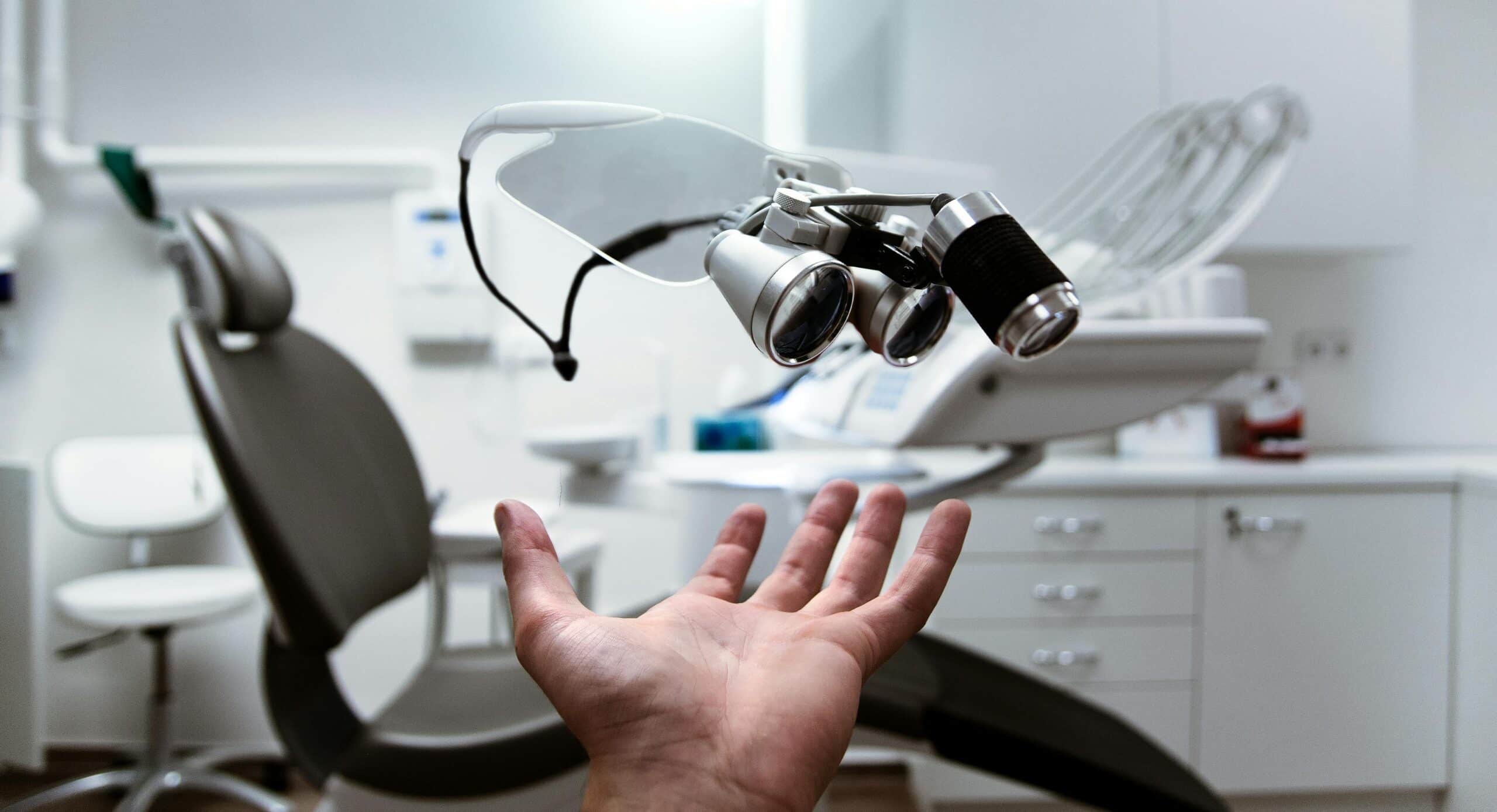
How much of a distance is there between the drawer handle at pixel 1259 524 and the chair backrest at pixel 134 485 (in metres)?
1.66

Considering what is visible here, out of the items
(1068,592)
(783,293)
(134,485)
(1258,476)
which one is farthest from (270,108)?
(1258,476)

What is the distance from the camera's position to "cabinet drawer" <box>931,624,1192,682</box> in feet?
4.81

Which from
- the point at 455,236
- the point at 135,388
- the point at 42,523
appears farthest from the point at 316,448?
the point at 455,236

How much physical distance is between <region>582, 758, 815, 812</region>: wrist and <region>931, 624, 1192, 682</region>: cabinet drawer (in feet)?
4.18

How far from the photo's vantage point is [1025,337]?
21cm

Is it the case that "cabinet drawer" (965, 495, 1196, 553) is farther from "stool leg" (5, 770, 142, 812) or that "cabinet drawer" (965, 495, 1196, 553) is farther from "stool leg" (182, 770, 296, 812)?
"stool leg" (182, 770, 296, 812)

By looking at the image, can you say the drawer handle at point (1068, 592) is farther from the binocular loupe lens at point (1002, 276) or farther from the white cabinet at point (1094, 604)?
the binocular loupe lens at point (1002, 276)

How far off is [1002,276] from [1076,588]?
4.56 feet

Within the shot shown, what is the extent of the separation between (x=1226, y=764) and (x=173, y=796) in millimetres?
2091

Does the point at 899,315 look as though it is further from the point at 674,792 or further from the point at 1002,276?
the point at 674,792

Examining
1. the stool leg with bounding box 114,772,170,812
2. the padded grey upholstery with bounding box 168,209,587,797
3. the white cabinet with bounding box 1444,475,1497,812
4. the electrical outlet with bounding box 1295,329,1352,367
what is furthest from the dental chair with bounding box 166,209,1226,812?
the electrical outlet with bounding box 1295,329,1352,367

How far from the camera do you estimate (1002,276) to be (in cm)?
21

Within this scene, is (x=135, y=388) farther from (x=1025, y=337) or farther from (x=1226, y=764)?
(x=1226, y=764)

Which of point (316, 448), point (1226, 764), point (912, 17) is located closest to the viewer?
point (912, 17)
